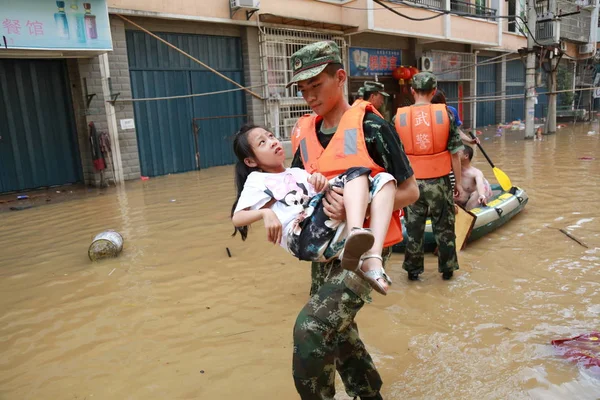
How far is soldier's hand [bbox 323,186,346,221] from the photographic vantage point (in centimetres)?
197

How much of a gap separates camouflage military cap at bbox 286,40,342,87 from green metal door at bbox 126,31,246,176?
→ 9107 millimetres

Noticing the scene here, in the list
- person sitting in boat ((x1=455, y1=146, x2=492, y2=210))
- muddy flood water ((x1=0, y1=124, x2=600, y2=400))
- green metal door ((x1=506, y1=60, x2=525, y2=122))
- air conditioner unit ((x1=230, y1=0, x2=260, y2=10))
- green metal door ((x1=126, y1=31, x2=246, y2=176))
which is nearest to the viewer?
muddy flood water ((x1=0, y1=124, x2=600, y2=400))

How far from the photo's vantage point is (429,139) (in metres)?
4.04

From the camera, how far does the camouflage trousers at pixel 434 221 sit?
160 inches

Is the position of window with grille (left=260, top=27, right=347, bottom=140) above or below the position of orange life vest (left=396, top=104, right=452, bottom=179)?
above

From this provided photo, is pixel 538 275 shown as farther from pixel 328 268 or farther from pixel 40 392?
pixel 40 392

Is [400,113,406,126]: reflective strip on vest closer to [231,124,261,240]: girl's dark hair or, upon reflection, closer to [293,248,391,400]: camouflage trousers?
[231,124,261,240]: girl's dark hair

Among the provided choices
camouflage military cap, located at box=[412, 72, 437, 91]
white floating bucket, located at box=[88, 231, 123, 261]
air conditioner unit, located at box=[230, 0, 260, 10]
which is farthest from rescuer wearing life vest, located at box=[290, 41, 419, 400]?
air conditioner unit, located at box=[230, 0, 260, 10]

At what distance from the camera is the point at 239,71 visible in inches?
488

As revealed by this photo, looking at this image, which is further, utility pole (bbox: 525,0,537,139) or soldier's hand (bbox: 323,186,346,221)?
utility pole (bbox: 525,0,537,139)

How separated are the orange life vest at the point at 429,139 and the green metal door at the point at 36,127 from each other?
8.09 m

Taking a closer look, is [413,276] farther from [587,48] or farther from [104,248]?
[587,48]

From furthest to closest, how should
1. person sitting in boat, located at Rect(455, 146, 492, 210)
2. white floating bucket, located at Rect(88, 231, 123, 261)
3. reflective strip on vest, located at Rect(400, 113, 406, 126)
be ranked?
person sitting in boat, located at Rect(455, 146, 492, 210) < white floating bucket, located at Rect(88, 231, 123, 261) < reflective strip on vest, located at Rect(400, 113, 406, 126)

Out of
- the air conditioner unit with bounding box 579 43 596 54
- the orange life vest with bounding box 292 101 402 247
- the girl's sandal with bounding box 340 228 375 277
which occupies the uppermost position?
the air conditioner unit with bounding box 579 43 596 54
